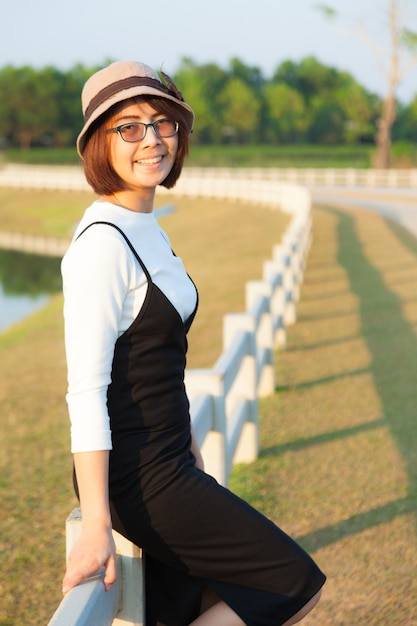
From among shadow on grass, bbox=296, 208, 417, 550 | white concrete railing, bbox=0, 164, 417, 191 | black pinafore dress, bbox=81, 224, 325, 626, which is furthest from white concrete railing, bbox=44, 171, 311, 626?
white concrete railing, bbox=0, 164, 417, 191

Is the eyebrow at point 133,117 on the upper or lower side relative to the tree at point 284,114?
upper

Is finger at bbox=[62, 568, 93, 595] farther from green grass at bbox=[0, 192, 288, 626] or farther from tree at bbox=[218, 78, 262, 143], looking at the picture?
tree at bbox=[218, 78, 262, 143]

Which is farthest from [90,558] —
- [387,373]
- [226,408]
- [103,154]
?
[387,373]

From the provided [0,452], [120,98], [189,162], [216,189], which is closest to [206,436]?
[120,98]

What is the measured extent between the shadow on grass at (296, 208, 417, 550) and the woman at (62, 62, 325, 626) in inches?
82.3

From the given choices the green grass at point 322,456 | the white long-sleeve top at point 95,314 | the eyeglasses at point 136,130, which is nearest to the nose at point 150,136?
the eyeglasses at point 136,130

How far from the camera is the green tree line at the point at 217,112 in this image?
319 ft

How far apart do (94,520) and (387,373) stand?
18.9 feet

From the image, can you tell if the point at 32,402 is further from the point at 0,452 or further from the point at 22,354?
the point at 22,354

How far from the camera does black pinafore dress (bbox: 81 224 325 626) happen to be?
220 cm

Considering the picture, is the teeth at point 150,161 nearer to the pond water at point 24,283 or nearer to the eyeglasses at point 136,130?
the eyeglasses at point 136,130

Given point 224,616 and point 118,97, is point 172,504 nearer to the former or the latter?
point 224,616

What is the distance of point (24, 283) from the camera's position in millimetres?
23609

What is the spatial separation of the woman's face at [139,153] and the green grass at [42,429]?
7.01 feet
